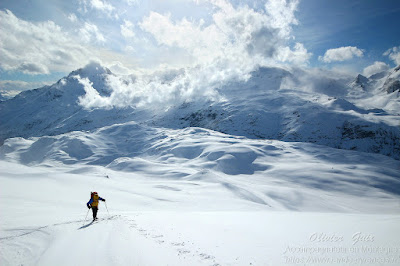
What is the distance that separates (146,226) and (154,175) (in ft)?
226

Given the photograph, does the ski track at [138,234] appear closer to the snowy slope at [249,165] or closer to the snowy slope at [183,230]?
the snowy slope at [183,230]

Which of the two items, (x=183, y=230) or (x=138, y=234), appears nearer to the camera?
(x=138, y=234)

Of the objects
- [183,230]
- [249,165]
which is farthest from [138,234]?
[249,165]

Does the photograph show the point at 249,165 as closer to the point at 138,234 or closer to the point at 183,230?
the point at 183,230

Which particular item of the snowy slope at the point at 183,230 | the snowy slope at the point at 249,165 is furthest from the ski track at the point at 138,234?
the snowy slope at the point at 249,165

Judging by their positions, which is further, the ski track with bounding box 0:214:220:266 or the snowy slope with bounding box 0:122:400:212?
the snowy slope with bounding box 0:122:400:212

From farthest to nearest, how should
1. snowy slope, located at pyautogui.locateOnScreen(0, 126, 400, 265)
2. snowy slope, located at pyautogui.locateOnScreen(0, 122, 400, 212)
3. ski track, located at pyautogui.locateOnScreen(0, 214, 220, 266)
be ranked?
1. snowy slope, located at pyautogui.locateOnScreen(0, 122, 400, 212)
2. ski track, located at pyautogui.locateOnScreen(0, 214, 220, 266)
3. snowy slope, located at pyautogui.locateOnScreen(0, 126, 400, 265)

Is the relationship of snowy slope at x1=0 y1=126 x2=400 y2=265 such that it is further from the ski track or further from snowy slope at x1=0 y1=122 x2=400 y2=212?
snowy slope at x1=0 y1=122 x2=400 y2=212

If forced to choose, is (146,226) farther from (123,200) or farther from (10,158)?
(10,158)

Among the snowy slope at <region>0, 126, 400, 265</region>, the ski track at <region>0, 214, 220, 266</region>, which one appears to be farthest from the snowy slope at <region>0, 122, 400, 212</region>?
the ski track at <region>0, 214, 220, 266</region>

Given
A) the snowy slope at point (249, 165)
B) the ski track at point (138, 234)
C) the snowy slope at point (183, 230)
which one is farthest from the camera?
the snowy slope at point (249, 165)

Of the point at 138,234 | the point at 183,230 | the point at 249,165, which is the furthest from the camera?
the point at 249,165

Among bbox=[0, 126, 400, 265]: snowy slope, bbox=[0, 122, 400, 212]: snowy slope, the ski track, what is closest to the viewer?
bbox=[0, 126, 400, 265]: snowy slope

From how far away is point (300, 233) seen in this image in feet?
33.5
